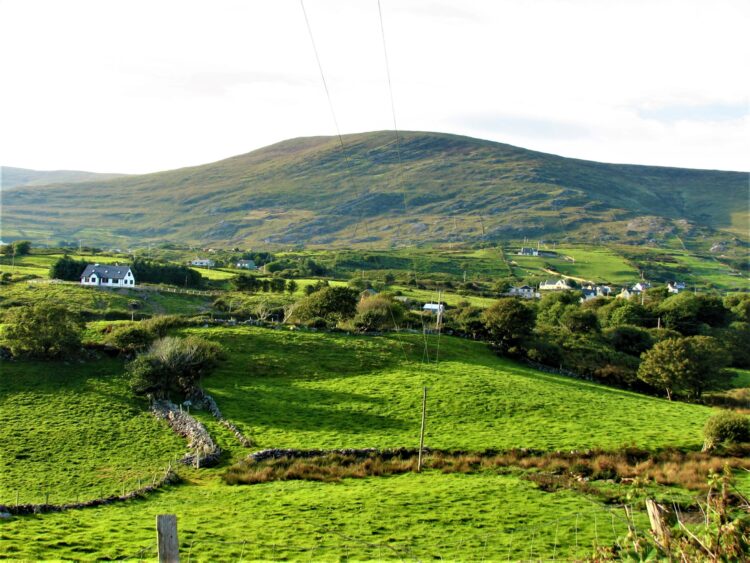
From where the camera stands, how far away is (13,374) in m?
40.6

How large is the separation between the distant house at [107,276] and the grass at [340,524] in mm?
70238

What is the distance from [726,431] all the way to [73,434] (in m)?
34.5

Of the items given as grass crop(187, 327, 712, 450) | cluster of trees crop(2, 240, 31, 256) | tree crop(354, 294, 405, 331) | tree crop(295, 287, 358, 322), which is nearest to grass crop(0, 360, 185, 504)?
grass crop(187, 327, 712, 450)

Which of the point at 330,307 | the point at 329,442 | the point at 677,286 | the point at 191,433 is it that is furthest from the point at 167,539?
the point at 677,286

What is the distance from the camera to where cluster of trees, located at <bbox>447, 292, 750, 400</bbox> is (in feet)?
174

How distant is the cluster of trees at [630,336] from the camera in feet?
174

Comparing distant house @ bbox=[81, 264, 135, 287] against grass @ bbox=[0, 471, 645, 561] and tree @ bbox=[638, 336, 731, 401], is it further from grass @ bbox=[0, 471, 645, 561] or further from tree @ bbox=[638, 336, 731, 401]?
grass @ bbox=[0, 471, 645, 561]

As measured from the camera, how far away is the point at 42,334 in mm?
42469

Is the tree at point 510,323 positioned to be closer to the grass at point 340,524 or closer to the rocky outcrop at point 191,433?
the rocky outcrop at point 191,433

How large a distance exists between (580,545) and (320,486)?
11.4m

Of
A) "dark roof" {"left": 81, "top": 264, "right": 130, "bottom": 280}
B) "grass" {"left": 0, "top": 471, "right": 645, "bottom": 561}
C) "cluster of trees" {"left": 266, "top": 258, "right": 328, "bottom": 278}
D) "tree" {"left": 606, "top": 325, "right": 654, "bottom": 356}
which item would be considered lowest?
"tree" {"left": 606, "top": 325, "right": 654, "bottom": 356}

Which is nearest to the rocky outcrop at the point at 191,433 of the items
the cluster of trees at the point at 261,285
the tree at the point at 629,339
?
the tree at the point at 629,339

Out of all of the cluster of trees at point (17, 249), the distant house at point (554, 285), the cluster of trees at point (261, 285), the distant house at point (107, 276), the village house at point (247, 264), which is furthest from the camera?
the village house at point (247, 264)

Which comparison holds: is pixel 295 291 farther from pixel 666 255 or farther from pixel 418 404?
pixel 666 255
